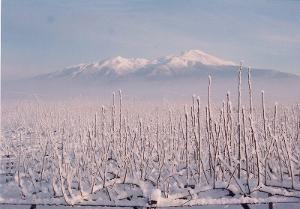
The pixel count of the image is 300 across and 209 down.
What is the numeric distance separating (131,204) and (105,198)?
0.47 m

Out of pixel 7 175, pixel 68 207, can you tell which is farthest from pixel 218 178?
pixel 7 175

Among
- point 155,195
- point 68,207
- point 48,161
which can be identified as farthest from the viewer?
point 48,161

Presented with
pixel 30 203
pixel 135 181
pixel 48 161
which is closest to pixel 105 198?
pixel 135 181

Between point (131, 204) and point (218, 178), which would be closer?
point (131, 204)

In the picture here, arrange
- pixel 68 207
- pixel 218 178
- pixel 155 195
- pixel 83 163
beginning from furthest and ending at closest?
pixel 83 163 → pixel 218 178 → pixel 68 207 → pixel 155 195

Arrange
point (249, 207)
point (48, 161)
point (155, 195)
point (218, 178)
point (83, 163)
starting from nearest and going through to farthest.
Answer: point (155, 195) < point (249, 207) < point (218, 178) < point (83, 163) < point (48, 161)

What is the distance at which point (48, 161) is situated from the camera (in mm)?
11047

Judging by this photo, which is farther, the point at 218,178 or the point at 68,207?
the point at 218,178

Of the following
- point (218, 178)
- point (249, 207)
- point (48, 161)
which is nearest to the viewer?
point (249, 207)

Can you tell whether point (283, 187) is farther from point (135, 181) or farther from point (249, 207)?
point (135, 181)

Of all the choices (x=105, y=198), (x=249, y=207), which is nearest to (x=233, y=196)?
(x=249, y=207)

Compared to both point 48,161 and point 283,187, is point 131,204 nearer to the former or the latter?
point 283,187

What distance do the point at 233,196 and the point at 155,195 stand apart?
43.8 inches

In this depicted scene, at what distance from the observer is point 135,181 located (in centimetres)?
581
